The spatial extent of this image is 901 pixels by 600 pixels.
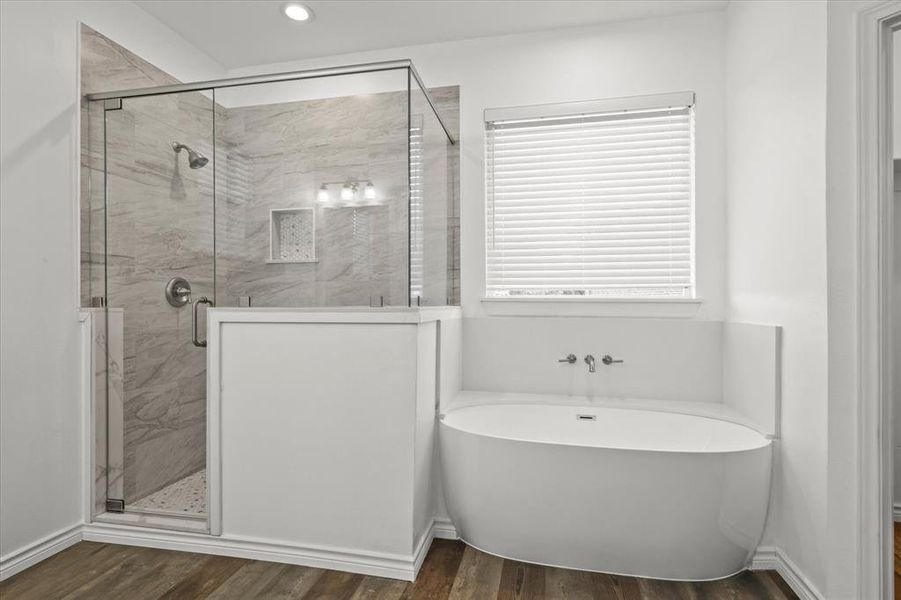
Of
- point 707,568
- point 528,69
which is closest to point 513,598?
point 707,568

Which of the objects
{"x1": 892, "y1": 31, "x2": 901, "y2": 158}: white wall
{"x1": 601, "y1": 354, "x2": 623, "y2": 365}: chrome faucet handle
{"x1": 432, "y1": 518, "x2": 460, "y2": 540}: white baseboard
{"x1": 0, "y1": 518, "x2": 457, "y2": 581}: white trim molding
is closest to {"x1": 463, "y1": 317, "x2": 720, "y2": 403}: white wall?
{"x1": 601, "y1": 354, "x2": 623, "y2": 365}: chrome faucet handle

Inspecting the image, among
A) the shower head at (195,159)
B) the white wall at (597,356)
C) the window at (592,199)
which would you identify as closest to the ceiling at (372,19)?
the window at (592,199)

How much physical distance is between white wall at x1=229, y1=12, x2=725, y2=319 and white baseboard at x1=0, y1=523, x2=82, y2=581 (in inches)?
83.8

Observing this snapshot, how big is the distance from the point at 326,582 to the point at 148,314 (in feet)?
4.74

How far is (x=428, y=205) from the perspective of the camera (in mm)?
2301

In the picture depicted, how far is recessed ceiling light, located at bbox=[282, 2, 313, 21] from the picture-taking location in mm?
2482

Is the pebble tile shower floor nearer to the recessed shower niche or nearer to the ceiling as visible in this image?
the recessed shower niche

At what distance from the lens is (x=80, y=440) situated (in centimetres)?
221

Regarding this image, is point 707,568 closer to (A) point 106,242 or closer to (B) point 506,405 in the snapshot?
(B) point 506,405

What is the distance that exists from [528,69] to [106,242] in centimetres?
235

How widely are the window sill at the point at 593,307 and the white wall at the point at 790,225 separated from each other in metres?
0.29

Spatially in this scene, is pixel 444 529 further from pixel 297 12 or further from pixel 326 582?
pixel 297 12

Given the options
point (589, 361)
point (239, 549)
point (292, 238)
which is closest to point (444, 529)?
point (239, 549)

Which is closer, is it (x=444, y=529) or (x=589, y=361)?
(x=444, y=529)
